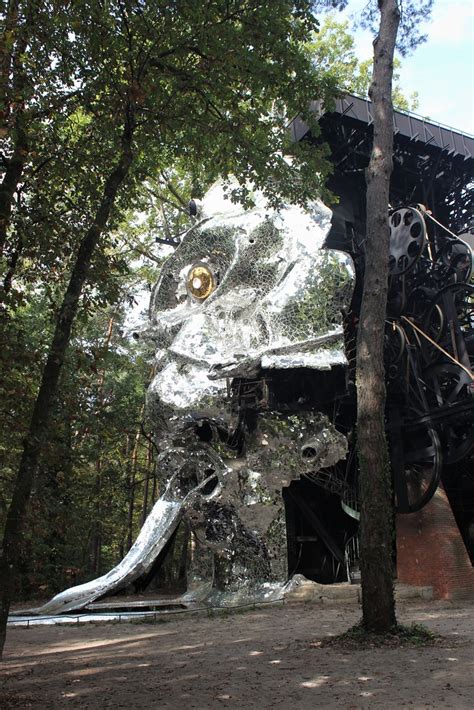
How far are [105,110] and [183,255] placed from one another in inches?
358

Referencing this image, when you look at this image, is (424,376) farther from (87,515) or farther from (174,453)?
(87,515)

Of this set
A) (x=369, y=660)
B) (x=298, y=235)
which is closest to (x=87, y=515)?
(x=298, y=235)

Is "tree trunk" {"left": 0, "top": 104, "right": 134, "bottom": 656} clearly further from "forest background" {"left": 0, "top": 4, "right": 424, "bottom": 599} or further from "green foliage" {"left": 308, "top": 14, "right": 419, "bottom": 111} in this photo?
"green foliage" {"left": 308, "top": 14, "right": 419, "bottom": 111}

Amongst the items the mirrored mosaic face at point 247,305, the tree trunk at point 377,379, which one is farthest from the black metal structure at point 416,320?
the tree trunk at point 377,379

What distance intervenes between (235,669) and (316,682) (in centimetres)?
130

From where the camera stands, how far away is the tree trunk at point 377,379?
28.0ft

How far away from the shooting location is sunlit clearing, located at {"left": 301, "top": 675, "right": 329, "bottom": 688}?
612cm

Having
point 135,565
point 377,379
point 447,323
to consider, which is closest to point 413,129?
point 447,323

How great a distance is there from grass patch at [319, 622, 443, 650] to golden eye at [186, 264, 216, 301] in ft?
32.2

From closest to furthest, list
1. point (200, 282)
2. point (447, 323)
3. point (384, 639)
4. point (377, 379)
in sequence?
point (384, 639)
point (377, 379)
point (447, 323)
point (200, 282)

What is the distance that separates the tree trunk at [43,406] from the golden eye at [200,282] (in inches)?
360

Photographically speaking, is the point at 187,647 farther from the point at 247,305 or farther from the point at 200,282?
the point at 200,282

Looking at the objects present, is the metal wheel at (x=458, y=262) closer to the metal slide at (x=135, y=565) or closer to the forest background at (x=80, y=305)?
the forest background at (x=80, y=305)

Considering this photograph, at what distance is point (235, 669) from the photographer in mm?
7238
